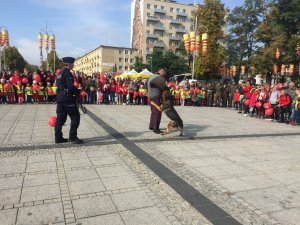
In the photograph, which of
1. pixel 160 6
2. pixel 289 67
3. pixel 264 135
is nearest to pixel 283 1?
pixel 289 67

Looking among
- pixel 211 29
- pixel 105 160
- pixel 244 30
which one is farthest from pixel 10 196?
pixel 244 30

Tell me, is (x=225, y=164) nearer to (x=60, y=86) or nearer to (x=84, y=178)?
(x=84, y=178)

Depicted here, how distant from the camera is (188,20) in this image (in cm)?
8906

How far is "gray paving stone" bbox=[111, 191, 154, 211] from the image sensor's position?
3.74 metres

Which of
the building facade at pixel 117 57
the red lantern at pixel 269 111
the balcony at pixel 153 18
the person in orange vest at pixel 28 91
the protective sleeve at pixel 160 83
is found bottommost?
the red lantern at pixel 269 111

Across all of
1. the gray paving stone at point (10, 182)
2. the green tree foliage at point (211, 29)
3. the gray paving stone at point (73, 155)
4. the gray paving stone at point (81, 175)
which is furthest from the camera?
the green tree foliage at point (211, 29)

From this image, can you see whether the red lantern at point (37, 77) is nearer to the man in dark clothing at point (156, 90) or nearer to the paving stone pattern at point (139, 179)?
the paving stone pattern at point (139, 179)

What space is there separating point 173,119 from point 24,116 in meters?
6.03

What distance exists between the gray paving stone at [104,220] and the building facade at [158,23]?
3097 inches

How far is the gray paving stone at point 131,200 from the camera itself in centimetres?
374

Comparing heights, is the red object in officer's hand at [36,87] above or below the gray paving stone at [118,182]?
above

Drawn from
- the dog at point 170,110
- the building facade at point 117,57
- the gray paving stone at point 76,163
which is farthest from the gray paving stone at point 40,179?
the building facade at point 117,57

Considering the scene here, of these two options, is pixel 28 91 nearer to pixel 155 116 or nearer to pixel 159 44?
pixel 155 116

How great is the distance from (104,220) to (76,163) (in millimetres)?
2224
